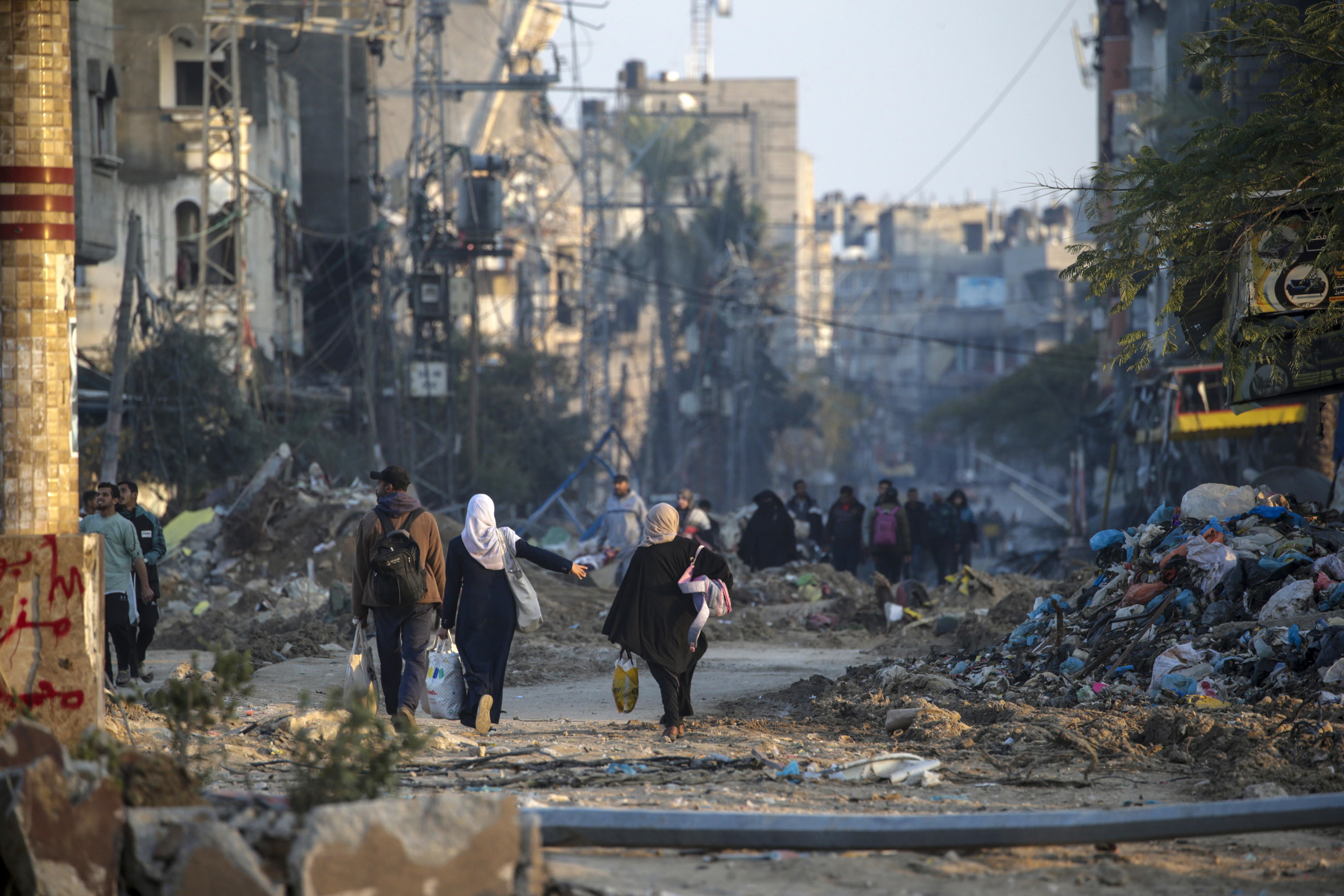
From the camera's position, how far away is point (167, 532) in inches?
835

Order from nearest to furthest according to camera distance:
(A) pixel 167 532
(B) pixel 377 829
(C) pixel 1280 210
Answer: (B) pixel 377 829
(C) pixel 1280 210
(A) pixel 167 532

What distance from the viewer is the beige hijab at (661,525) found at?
9.20 meters

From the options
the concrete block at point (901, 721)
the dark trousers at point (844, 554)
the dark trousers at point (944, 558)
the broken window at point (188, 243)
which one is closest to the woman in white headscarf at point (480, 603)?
the concrete block at point (901, 721)

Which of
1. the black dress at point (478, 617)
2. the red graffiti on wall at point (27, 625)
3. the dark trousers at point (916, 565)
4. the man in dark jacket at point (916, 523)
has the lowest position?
the dark trousers at point (916, 565)

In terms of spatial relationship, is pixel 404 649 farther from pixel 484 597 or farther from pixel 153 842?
pixel 153 842

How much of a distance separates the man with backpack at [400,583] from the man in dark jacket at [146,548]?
356 centimetres

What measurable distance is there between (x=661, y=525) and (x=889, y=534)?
39.5ft

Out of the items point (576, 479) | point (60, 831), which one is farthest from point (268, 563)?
point (60, 831)

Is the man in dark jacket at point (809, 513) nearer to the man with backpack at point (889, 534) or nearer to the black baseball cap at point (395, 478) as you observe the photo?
the man with backpack at point (889, 534)

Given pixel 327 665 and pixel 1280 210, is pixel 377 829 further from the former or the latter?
pixel 327 665

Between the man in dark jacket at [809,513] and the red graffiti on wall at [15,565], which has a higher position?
the red graffiti on wall at [15,565]

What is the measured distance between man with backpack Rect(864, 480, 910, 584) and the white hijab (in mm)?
11988

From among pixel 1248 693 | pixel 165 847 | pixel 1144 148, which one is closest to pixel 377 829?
pixel 165 847

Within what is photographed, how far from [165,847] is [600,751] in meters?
4.02
